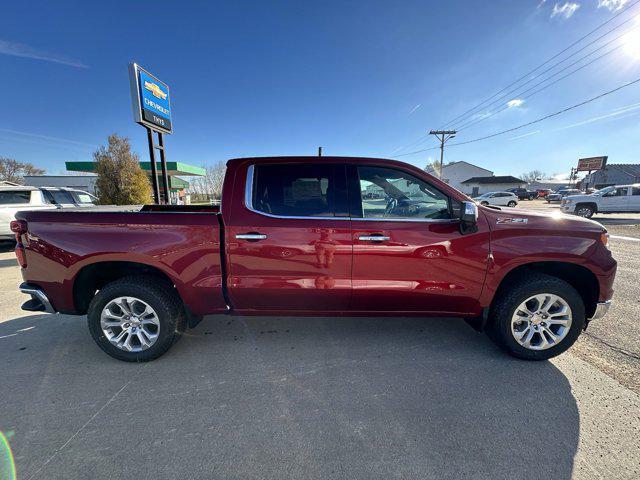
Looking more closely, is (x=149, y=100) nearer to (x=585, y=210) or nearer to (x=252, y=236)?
(x=252, y=236)

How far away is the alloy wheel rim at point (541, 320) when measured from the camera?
8.93ft

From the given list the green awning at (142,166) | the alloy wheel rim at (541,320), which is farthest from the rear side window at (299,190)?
the green awning at (142,166)

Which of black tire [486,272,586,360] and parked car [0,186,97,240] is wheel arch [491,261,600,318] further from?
parked car [0,186,97,240]

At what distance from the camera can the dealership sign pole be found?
778cm

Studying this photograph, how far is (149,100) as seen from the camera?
8219mm

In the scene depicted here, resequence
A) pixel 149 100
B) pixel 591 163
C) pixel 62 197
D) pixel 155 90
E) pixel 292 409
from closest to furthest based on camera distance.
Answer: pixel 292 409 < pixel 149 100 < pixel 155 90 < pixel 62 197 < pixel 591 163

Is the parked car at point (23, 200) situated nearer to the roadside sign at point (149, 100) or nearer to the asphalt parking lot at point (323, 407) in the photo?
the roadside sign at point (149, 100)

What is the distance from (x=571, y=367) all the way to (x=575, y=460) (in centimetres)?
123

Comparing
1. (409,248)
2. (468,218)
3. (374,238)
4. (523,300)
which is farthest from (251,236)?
(523,300)

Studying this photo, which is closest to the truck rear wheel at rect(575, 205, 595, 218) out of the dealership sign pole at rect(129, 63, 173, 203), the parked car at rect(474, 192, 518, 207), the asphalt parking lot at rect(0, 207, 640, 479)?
the parked car at rect(474, 192, 518, 207)

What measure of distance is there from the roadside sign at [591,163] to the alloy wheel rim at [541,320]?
5386 cm

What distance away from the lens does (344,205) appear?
8.79 ft

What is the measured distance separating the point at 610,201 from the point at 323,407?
20.4 meters

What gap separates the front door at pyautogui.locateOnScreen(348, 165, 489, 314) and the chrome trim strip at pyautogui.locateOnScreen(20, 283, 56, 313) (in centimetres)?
298
